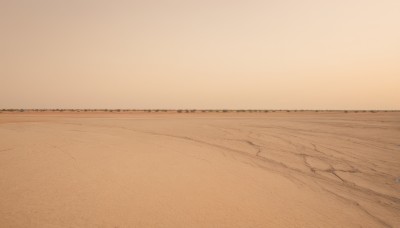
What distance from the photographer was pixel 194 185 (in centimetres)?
330

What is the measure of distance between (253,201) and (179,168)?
1.34 metres

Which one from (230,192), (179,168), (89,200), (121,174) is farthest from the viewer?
(179,168)

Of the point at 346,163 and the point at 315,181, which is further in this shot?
the point at 346,163

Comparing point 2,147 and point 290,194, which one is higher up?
point 2,147

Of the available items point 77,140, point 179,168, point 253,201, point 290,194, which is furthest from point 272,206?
point 77,140

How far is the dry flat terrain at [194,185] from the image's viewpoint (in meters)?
2.50

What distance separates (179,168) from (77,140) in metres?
2.94

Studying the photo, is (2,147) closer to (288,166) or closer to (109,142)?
(109,142)

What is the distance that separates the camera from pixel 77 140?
5891 mm

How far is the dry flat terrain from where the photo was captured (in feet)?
8.21

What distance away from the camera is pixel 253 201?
2912 mm

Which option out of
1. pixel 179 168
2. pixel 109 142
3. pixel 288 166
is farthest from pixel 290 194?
pixel 109 142

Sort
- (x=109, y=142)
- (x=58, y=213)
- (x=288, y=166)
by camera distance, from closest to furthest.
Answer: (x=58, y=213) < (x=288, y=166) < (x=109, y=142)

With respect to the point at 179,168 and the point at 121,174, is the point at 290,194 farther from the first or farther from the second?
the point at 121,174
